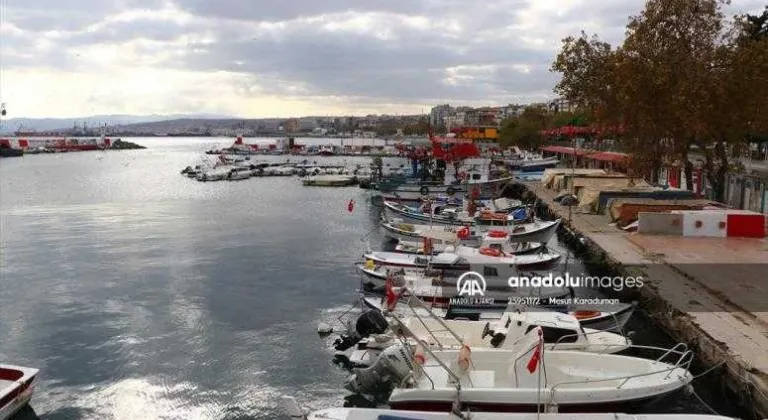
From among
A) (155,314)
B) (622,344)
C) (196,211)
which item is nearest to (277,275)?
(155,314)

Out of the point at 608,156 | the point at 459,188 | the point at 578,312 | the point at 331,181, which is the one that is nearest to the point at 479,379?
the point at 578,312

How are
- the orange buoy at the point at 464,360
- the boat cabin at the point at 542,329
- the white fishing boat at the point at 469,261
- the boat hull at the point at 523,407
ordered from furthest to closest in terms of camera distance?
the white fishing boat at the point at 469,261 → the boat cabin at the point at 542,329 → the orange buoy at the point at 464,360 → the boat hull at the point at 523,407

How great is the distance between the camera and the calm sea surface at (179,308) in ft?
51.2

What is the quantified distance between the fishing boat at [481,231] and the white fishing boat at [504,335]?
10940 millimetres

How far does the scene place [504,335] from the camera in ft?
48.6

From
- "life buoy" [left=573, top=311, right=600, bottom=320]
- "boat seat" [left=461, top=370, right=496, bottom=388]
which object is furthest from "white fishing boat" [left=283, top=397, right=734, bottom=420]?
"life buoy" [left=573, top=311, right=600, bottom=320]

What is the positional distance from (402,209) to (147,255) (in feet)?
48.9

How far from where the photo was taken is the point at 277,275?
2784 centimetres

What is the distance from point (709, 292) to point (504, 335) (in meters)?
7.95

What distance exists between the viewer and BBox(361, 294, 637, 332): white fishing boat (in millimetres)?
17219

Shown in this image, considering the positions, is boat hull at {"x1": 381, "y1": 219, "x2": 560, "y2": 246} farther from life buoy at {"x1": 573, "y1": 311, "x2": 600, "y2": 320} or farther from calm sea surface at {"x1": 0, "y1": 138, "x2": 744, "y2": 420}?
life buoy at {"x1": 573, "y1": 311, "x2": 600, "y2": 320}

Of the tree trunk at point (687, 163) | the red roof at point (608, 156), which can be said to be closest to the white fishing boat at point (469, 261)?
the tree trunk at point (687, 163)

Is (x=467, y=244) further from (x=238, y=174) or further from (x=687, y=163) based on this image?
(x=238, y=174)

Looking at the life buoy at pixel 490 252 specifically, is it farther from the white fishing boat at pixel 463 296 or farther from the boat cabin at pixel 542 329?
the boat cabin at pixel 542 329
